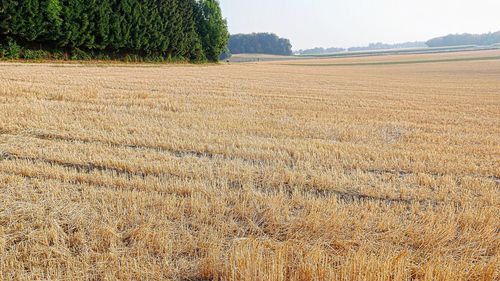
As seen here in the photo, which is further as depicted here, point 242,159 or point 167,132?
point 167,132

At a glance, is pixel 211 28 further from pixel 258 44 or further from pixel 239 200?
pixel 258 44

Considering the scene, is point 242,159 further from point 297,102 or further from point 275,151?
point 297,102

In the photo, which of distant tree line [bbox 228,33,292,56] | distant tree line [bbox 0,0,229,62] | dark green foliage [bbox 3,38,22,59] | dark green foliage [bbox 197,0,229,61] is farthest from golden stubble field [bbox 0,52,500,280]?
distant tree line [bbox 228,33,292,56]

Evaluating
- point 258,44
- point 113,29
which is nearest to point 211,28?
point 113,29

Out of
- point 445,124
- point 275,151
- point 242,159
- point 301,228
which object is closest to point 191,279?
point 301,228

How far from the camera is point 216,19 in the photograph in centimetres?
6762

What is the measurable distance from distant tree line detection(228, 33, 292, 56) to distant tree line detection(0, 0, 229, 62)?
116 m

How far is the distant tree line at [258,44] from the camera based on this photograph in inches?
7259

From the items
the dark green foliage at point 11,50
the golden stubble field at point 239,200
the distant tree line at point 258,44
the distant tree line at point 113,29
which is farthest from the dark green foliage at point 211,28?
the distant tree line at point 258,44

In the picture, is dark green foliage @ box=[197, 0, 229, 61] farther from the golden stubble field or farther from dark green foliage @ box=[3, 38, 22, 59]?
the golden stubble field

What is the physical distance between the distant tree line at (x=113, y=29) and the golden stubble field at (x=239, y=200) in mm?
32301

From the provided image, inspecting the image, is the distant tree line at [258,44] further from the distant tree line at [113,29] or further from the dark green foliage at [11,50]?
the dark green foliage at [11,50]

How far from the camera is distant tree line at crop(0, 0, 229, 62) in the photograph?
3644 centimetres

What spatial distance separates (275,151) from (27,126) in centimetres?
627
